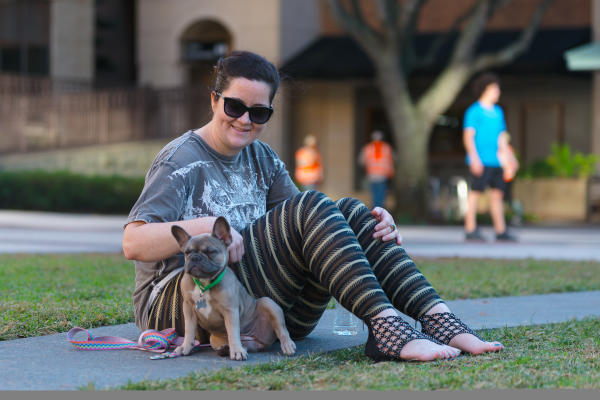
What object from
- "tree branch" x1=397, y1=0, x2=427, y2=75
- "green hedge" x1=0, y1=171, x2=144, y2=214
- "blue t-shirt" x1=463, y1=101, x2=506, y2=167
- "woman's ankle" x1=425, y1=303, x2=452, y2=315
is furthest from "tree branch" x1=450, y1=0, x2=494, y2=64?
"woman's ankle" x1=425, y1=303, x2=452, y2=315

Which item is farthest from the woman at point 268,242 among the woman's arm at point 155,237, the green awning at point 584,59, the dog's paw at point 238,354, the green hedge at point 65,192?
the green awning at point 584,59

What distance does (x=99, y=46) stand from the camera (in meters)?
26.5

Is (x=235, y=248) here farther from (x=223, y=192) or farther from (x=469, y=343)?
(x=469, y=343)

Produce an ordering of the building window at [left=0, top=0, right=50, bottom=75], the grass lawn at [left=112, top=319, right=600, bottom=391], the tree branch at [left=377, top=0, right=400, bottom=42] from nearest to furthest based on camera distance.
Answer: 1. the grass lawn at [left=112, top=319, right=600, bottom=391]
2. the tree branch at [left=377, top=0, right=400, bottom=42]
3. the building window at [left=0, top=0, right=50, bottom=75]

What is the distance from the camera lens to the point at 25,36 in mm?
24062

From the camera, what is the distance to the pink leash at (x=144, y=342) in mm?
4617

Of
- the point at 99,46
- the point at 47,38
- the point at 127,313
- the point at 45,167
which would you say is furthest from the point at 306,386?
the point at 99,46

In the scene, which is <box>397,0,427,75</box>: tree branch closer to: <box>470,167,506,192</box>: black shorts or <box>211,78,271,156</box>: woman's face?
<box>470,167,506,192</box>: black shorts

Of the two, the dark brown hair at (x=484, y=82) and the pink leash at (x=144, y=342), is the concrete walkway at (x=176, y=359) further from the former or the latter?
the dark brown hair at (x=484, y=82)

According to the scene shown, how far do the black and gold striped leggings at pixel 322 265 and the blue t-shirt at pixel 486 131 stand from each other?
793 centimetres

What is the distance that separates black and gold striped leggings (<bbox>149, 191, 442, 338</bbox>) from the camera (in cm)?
437

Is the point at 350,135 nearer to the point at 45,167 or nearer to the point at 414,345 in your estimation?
the point at 45,167

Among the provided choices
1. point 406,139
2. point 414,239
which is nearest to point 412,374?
point 414,239

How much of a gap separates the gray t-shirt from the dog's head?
0.28m
